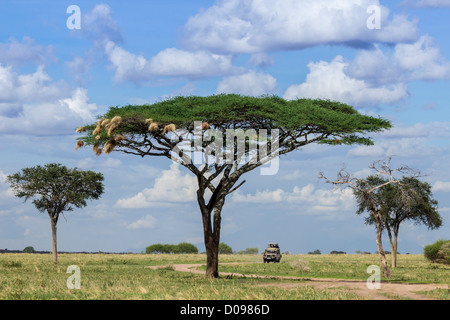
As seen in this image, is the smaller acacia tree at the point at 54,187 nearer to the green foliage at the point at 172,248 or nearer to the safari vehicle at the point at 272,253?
the safari vehicle at the point at 272,253

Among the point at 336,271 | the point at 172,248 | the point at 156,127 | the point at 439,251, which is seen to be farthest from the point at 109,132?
the point at 172,248

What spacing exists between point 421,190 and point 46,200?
1416 inches

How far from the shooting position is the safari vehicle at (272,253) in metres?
60.2

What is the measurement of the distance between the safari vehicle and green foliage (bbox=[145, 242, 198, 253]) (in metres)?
51.6

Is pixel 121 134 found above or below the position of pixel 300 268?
above

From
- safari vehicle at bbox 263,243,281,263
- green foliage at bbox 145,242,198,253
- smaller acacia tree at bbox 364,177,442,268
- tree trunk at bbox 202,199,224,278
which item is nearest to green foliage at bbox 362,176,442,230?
smaller acacia tree at bbox 364,177,442,268

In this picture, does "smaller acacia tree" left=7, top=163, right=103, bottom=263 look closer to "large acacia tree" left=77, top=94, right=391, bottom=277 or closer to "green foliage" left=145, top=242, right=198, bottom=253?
"large acacia tree" left=77, top=94, right=391, bottom=277

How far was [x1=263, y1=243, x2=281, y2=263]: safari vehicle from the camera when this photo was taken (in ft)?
197

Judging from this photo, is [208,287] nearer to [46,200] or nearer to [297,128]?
[297,128]

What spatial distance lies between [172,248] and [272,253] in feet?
178
